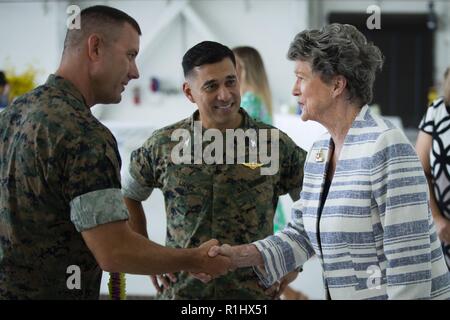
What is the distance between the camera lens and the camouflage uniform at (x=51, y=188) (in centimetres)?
127

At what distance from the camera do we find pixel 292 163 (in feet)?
5.86

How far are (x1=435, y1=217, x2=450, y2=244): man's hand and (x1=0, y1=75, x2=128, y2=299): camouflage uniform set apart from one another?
1.36m

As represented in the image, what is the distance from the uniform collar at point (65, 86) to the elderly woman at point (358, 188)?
1.72 feet

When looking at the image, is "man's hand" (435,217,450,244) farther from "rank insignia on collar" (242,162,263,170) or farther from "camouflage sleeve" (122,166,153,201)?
"camouflage sleeve" (122,166,153,201)

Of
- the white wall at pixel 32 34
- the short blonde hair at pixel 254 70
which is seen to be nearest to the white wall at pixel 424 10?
the white wall at pixel 32 34

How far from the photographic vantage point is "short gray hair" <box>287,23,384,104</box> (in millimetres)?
1435

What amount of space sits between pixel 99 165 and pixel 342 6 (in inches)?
255

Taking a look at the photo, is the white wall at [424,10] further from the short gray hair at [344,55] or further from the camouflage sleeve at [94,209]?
the camouflage sleeve at [94,209]

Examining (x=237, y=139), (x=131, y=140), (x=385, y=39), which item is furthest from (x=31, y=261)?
(x=385, y=39)

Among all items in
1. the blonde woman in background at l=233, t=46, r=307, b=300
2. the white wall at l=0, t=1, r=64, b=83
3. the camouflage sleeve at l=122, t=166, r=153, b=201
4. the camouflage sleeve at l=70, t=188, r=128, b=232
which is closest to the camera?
the camouflage sleeve at l=70, t=188, r=128, b=232

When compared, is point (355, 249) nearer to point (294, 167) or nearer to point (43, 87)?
point (294, 167)

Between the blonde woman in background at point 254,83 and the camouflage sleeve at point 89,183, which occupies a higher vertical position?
the blonde woman in background at point 254,83

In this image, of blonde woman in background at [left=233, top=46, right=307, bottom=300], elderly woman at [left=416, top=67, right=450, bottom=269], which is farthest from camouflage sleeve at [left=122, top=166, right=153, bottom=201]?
elderly woman at [left=416, top=67, right=450, bottom=269]

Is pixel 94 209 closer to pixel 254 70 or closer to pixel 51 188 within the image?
pixel 51 188
